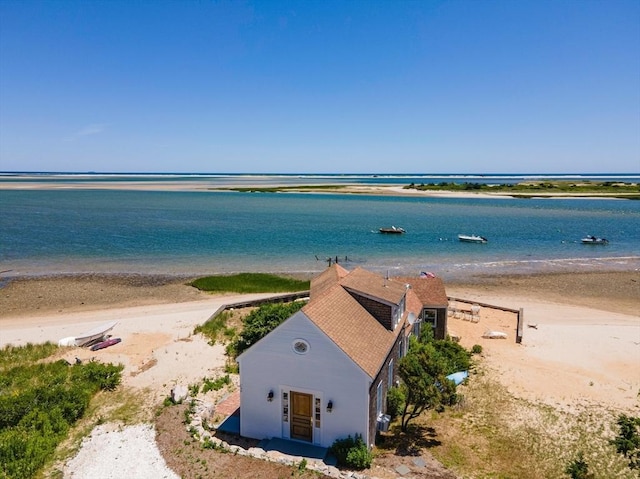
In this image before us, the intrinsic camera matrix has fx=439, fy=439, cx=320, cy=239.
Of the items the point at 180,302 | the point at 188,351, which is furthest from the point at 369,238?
the point at 188,351

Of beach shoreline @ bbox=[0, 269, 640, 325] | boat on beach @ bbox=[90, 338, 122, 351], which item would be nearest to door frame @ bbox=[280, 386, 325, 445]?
boat on beach @ bbox=[90, 338, 122, 351]

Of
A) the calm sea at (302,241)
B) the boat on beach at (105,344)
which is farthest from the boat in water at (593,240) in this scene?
the boat on beach at (105,344)

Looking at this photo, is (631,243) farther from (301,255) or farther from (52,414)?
(52,414)

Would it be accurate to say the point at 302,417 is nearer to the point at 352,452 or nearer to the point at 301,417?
the point at 301,417

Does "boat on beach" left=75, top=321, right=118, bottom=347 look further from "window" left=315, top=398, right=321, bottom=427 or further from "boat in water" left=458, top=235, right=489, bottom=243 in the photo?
"boat in water" left=458, top=235, right=489, bottom=243

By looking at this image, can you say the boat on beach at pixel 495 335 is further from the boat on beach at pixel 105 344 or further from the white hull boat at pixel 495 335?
the boat on beach at pixel 105 344

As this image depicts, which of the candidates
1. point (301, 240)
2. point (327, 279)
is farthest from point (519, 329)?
point (301, 240)
